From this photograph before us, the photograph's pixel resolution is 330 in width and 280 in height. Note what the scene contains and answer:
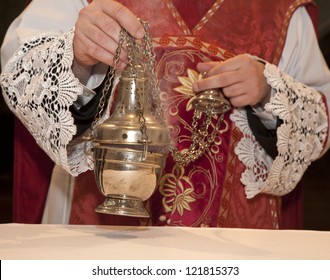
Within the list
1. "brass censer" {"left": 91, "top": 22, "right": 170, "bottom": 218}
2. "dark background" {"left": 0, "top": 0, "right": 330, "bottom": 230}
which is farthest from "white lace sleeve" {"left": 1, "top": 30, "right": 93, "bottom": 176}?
"dark background" {"left": 0, "top": 0, "right": 330, "bottom": 230}

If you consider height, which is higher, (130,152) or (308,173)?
(130,152)

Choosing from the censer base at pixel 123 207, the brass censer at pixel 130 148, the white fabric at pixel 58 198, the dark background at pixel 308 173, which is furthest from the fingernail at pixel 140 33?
the dark background at pixel 308 173

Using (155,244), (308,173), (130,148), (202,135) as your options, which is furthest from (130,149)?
(308,173)

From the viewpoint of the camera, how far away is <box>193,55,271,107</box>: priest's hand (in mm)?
1880

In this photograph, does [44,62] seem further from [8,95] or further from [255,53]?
[255,53]

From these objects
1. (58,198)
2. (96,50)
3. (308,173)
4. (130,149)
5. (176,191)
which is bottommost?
(308,173)

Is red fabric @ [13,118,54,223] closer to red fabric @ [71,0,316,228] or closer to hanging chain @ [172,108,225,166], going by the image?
red fabric @ [71,0,316,228]

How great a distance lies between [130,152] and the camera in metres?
1.35

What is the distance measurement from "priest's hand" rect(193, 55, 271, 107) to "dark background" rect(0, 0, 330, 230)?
2.03 metres

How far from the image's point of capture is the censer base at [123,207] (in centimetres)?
138

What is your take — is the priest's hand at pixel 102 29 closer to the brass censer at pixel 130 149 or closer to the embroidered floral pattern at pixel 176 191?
the brass censer at pixel 130 149

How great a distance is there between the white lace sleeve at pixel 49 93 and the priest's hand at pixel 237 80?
31 centimetres

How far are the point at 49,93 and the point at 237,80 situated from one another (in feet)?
1.42

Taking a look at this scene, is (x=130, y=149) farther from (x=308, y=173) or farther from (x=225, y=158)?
(x=308, y=173)
